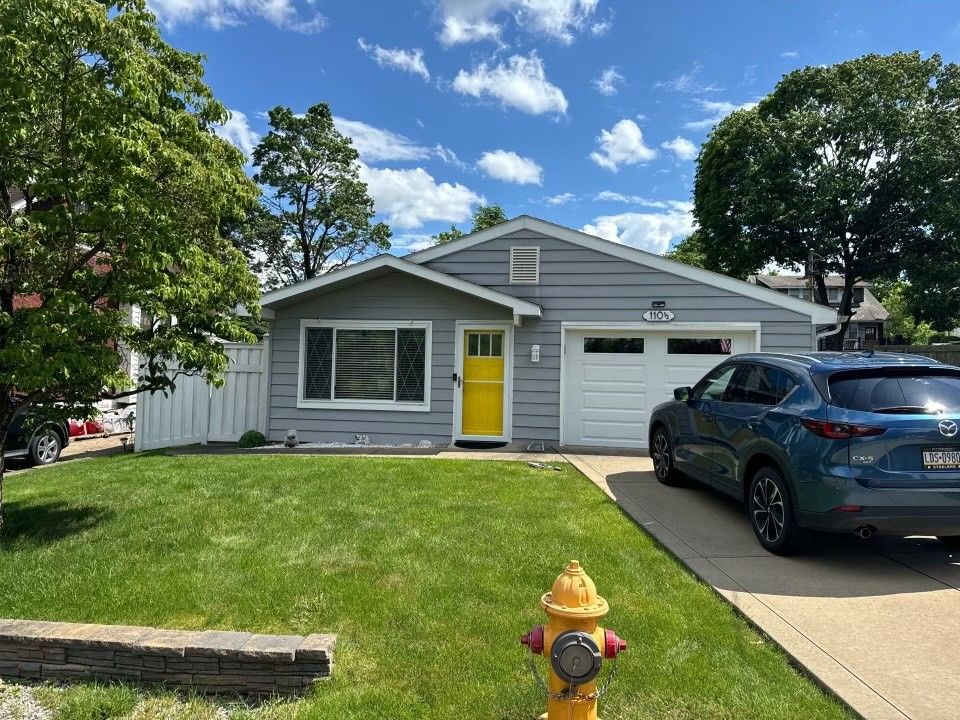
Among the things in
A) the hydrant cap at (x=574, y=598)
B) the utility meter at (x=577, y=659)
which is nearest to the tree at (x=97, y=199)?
the hydrant cap at (x=574, y=598)

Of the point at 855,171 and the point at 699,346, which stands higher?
the point at 855,171

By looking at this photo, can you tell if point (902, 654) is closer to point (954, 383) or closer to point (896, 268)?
point (954, 383)

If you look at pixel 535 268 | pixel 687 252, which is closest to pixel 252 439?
pixel 535 268

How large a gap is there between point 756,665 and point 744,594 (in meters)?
0.91

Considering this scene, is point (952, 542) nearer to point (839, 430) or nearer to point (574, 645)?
point (839, 430)

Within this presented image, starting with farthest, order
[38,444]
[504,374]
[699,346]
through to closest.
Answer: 1. [504,374]
2. [699,346]
3. [38,444]

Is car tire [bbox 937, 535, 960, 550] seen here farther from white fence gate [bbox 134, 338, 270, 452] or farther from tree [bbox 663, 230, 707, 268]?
tree [bbox 663, 230, 707, 268]

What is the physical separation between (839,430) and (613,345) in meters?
6.03

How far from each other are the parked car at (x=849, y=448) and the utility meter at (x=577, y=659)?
2.80 m

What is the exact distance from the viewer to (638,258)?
31.6ft

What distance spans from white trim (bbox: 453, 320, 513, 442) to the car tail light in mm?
6052

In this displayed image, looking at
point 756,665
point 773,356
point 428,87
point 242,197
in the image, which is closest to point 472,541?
point 756,665

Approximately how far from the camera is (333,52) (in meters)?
12.1

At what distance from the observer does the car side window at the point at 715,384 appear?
5.70 metres
